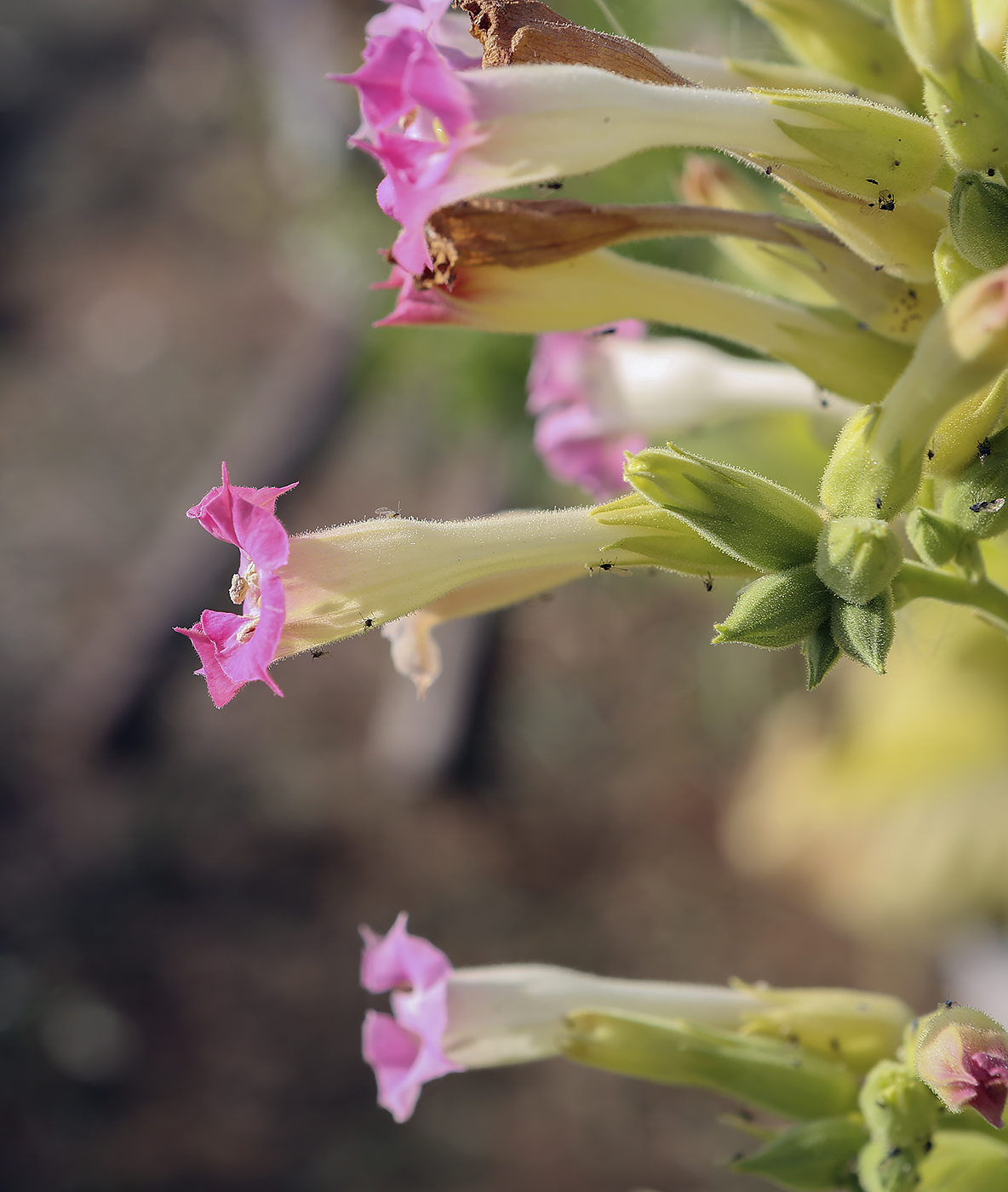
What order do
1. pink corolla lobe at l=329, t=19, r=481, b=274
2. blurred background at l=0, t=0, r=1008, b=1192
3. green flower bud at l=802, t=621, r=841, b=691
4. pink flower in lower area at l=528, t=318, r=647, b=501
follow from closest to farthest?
1. pink corolla lobe at l=329, t=19, r=481, b=274
2. green flower bud at l=802, t=621, r=841, b=691
3. pink flower in lower area at l=528, t=318, r=647, b=501
4. blurred background at l=0, t=0, r=1008, b=1192

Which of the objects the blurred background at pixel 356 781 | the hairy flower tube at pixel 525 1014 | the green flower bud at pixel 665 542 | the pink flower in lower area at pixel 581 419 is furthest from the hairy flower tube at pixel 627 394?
the blurred background at pixel 356 781

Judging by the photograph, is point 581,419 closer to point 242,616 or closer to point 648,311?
point 648,311

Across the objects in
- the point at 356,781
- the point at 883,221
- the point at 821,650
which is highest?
the point at 883,221

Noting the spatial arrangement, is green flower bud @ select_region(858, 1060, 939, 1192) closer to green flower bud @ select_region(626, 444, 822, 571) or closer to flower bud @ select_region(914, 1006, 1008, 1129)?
flower bud @ select_region(914, 1006, 1008, 1129)

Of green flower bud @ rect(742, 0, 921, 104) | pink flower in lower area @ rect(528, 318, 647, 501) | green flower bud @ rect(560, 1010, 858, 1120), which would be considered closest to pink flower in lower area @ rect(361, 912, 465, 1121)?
green flower bud @ rect(560, 1010, 858, 1120)

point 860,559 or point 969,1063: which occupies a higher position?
point 860,559

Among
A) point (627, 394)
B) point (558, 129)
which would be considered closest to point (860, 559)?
point (558, 129)

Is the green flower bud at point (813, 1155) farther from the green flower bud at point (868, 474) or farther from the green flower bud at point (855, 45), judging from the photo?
the green flower bud at point (855, 45)
